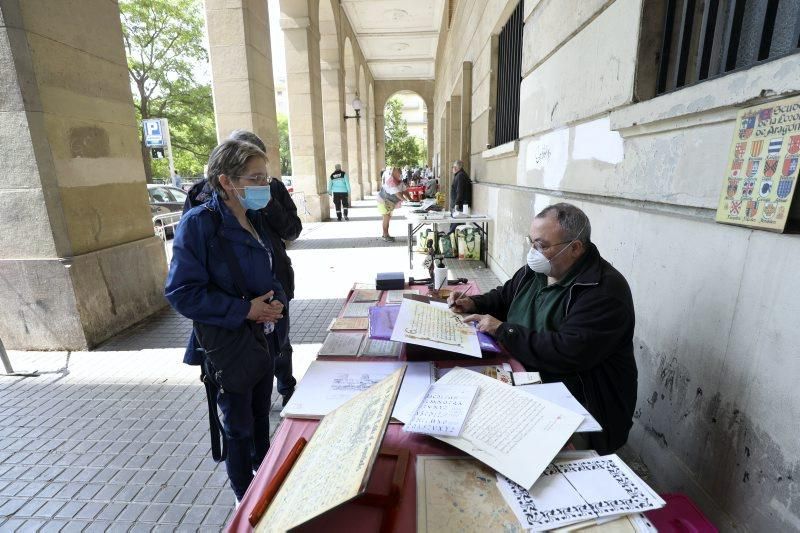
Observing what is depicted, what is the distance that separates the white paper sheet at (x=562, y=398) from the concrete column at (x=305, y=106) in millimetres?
10783

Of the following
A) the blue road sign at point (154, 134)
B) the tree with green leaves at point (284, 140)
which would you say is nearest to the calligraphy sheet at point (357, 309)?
the blue road sign at point (154, 134)

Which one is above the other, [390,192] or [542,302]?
[390,192]

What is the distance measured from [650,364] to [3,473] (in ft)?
12.2

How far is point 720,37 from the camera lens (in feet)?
6.24

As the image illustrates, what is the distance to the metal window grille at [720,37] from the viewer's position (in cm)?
161

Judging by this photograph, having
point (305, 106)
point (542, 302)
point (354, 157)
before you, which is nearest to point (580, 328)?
point (542, 302)

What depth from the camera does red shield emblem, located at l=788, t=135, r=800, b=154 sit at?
1335mm

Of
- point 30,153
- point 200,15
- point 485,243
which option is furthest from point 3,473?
point 200,15

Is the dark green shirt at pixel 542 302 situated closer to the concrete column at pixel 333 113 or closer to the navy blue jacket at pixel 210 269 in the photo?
the navy blue jacket at pixel 210 269

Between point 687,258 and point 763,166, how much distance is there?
1.79ft

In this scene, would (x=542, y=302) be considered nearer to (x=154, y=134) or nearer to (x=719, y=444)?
(x=719, y=444)

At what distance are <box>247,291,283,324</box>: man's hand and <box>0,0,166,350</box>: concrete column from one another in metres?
2.94

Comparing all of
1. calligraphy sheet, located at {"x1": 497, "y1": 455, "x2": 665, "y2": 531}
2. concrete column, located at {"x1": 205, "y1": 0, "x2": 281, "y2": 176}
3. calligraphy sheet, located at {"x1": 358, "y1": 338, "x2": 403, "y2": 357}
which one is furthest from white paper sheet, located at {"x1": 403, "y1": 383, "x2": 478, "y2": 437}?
concrete column, located at {"x1": 205, "y1": 0, "x2": 281, "y2": 176}

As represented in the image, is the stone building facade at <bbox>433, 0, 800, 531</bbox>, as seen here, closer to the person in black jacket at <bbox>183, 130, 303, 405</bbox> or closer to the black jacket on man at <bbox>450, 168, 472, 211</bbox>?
the person in black jacket at <bbox>183, 130, 303, 405</bbox>
